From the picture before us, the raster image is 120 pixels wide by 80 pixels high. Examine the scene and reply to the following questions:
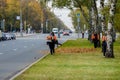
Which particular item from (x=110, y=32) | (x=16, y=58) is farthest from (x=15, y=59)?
(x=110, y=32)

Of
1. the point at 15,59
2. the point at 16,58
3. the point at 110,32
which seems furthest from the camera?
the point at 16,58

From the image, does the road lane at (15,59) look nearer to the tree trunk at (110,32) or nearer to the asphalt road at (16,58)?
the asphalt road at (16,58)

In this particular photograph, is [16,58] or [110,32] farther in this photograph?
[16,58]

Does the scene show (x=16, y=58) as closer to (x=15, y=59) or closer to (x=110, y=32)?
(x=15, y=59)

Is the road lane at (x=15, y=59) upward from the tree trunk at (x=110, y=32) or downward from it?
downward

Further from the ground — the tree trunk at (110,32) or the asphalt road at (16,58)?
the tree trunk at (110,32)

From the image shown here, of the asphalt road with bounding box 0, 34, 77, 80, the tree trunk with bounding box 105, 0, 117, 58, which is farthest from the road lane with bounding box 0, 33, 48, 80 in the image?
the tree trunk with bounding box 105, 0, 117, 58

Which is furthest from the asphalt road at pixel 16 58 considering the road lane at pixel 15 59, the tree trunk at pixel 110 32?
the tree trunk at pixel 110 32

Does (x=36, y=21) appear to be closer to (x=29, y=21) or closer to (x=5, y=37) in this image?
(x=29, y=21)

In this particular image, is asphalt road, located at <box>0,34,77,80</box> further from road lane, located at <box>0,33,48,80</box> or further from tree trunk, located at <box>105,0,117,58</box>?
tree trunk, located at <box>105,0,117,58</box>

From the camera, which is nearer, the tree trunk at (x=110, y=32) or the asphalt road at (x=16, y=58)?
the asphalt road at (x=16, y=58)

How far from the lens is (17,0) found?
145 meters

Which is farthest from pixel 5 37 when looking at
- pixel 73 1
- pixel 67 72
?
pixel 67 72

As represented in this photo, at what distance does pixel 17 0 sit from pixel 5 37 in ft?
208
